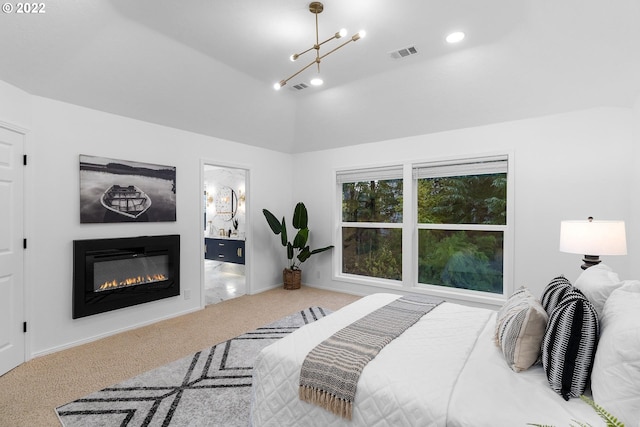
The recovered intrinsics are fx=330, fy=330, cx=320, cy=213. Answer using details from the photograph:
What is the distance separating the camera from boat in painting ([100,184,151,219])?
3.40 metres

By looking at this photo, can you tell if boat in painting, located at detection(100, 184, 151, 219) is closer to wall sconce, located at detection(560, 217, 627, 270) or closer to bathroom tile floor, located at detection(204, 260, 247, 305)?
bathroom tile floor, located at detection(204, 260, 247, 305)

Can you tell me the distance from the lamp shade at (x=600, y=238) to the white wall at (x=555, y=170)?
92cm

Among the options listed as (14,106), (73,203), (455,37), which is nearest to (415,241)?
(455,37)

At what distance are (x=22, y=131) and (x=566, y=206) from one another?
5.19 metres

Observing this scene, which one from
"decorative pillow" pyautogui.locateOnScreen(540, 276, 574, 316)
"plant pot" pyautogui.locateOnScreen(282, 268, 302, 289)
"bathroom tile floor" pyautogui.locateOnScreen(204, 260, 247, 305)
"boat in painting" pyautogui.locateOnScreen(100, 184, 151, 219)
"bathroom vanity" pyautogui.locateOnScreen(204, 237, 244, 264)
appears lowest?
"bathroom tile floor" pyautogui.locateOnScreen(204, 260, 247, 305)

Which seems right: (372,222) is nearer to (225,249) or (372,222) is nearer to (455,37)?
(455,37)

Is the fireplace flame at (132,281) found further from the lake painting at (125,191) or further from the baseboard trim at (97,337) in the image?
the lake painting at (125,191)

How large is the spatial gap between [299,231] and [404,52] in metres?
2.95

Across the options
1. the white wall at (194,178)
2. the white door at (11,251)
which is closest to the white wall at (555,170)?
the white wall at (194,178)

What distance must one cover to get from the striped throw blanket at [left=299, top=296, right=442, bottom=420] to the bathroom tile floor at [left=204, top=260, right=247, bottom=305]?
3.33 m

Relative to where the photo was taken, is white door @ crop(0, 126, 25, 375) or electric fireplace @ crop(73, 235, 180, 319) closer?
white door @ crop(0, 126, 25, 375)

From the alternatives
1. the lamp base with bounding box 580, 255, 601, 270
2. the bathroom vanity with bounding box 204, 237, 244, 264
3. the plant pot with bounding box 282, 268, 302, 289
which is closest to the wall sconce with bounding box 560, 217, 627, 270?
the lamp base with bounding box 580, 255, 601, 270

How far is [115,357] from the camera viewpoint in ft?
9.57

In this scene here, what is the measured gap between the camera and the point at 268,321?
384cm
